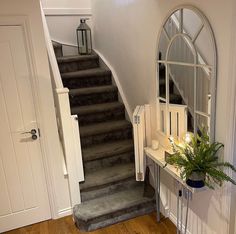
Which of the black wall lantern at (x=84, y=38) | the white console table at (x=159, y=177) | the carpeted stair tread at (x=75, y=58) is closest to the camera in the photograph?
the white console table at (x=159, y=177)

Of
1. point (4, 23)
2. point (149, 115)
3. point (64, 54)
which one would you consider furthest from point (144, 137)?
point (64, 54)

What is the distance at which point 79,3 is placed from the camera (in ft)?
13.5

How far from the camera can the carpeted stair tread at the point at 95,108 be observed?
3219 mm

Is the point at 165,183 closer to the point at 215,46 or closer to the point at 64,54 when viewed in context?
the point at 215,46

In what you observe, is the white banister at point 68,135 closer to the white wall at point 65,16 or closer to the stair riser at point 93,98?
the stair riser at point 93,98

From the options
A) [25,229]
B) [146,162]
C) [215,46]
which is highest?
[215,46]

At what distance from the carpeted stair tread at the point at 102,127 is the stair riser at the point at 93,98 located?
1.14ft

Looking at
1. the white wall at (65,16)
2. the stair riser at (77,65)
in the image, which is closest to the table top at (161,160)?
the stair riser at (77,65)

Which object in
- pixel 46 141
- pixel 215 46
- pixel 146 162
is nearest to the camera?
pixel 215 46

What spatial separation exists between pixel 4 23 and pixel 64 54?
2.07 metres

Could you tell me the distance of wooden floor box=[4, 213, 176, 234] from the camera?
8.09 ft

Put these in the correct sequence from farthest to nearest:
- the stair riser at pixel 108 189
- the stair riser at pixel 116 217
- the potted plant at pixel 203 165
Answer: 1. the stair riser at pixel 108 189
2. the stair riser at pixel 116 217
3. the potted plant at pixel 203 165

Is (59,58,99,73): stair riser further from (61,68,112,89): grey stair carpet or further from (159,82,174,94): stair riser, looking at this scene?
(159,82,174,94): stair riser

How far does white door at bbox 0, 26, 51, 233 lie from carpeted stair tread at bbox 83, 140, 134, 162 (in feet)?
1.86
